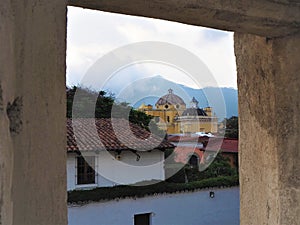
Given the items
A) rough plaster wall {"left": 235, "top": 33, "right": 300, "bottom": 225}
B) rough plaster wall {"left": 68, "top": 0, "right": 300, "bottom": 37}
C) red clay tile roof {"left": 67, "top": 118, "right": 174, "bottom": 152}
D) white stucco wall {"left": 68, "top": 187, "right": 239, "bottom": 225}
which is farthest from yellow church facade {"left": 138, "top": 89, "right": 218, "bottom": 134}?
rough plaster wall {"left": 68, "top": 0, "right": 300, "bottom": 37}

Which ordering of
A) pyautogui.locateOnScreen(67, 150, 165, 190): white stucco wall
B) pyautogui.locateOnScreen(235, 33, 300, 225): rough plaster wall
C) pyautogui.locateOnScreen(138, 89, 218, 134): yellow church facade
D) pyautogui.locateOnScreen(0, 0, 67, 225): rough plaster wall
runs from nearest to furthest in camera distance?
pyautogui.locateOnScreen(0, 0, 67, 225): rough plaster wall → pyautogui.locateOnScreen(235, 33, 300, 225): rough plaster wall → pyautogui.locateOnScreen(67, 150, 165, 190): white stucco wall → pyautogui.locateOnScreen(138, 89, 218, 134): yellow church facade

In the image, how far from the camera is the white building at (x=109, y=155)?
6487 millimetres

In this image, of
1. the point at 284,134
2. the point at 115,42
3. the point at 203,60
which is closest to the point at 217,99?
the point at 203,60

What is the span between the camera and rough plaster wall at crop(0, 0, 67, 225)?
1.89 feet

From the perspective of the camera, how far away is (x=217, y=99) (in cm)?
491

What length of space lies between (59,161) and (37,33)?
0.23 metres

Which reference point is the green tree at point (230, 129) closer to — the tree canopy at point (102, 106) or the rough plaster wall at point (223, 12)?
the tree canopy at point (102, 106)

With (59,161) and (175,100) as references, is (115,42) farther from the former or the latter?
(59,161)

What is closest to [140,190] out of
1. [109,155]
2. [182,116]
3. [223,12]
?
[109,155]

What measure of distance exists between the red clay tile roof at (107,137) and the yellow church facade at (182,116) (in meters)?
0.50

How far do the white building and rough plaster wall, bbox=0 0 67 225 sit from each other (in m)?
5.70

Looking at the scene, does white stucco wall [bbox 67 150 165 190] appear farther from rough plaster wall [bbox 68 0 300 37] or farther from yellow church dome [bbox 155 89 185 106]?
rough plaster wall [bbox 68 0 300 37]

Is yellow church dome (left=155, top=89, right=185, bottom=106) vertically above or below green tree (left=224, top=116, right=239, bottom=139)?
above

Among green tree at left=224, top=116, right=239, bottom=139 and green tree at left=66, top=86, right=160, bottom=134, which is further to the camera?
green tree at left=66, top=86, right=160, bottom=134
